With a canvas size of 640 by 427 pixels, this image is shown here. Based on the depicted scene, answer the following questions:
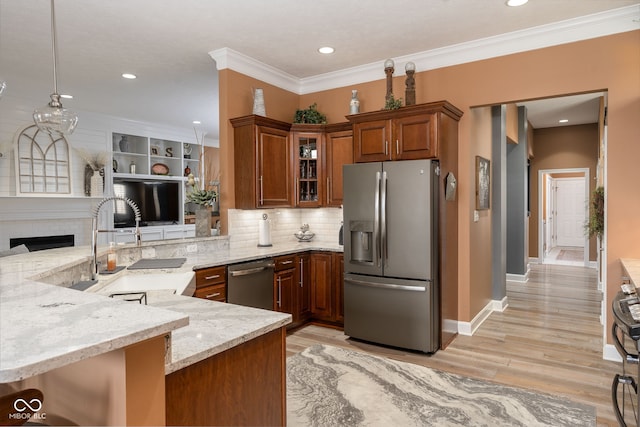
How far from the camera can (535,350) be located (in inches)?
149

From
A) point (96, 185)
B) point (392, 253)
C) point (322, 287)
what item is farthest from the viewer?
point (96, 185)

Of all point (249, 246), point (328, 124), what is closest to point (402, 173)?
point (328, 124)

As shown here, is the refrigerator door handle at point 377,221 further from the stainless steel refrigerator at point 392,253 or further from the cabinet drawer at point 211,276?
the cabinet drawer at point 211,276

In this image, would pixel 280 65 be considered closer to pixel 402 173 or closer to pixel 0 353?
pixel 402 173

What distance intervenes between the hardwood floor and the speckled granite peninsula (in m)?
2.31

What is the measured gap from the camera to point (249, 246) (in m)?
4.63

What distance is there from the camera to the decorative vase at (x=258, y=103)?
174 inches

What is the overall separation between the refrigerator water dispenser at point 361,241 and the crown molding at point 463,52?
75.5 inches

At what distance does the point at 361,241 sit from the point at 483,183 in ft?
6.07

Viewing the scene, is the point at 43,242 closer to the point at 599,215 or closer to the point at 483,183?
the point at 483,183

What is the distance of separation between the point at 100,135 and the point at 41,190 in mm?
1426

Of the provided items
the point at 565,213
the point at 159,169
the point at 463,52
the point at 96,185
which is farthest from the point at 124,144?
the point at 565,213

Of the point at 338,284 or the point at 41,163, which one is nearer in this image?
the point at 338,284

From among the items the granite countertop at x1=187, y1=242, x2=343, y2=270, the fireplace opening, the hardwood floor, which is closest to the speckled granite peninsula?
the granite countertop at x1=187, y1=242, x2=343, y2=270
